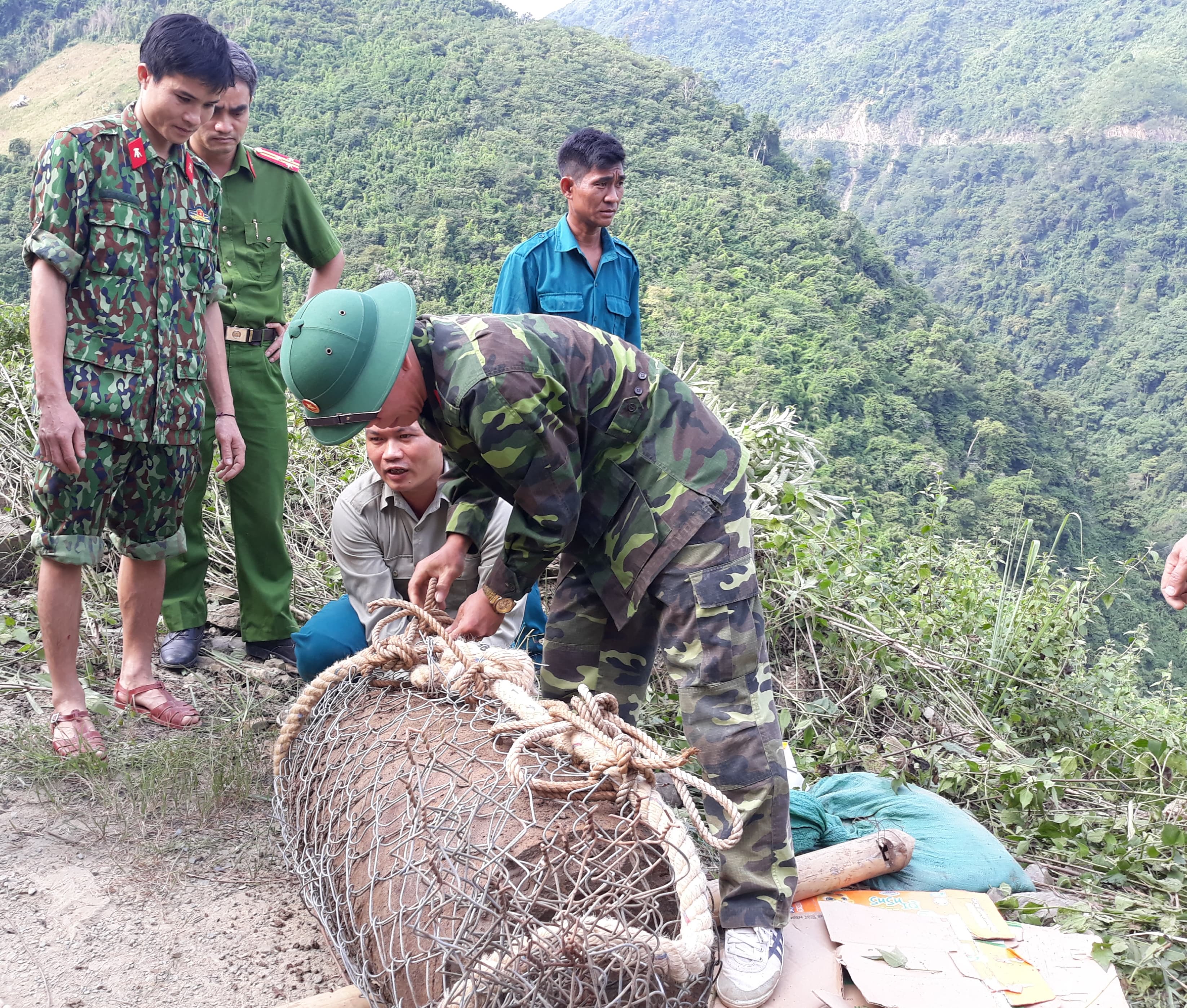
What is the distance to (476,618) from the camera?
2195 mm

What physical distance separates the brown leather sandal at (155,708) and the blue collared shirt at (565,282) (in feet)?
5.68

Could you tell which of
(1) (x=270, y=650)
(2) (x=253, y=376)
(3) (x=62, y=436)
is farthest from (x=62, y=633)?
(2) (x=253, y=376)

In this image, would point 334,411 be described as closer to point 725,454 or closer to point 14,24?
point 725,454

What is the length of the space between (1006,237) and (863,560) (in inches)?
1921

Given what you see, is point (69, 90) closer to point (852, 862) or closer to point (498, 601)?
point (498, 601)

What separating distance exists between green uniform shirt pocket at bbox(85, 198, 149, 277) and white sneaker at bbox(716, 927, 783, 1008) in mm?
2257

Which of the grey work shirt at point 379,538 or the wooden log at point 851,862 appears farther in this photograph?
the grey work shirt at point 379,538

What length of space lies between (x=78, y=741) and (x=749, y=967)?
75.4 inches

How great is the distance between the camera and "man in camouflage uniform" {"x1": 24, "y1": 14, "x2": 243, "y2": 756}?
247cm

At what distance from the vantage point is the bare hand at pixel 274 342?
334cm

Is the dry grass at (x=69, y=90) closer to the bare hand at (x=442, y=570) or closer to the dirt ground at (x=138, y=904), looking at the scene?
the dirt ground at (x=138, y=904)

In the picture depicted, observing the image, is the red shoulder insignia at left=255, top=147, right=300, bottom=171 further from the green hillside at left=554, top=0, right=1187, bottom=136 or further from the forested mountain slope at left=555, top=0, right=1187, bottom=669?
the green hillside at left=554, top=0, right=1187, bottom=136

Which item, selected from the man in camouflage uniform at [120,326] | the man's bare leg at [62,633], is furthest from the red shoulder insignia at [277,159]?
the man's bare leg at [62,633]

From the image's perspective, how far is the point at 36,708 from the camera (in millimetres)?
3059
